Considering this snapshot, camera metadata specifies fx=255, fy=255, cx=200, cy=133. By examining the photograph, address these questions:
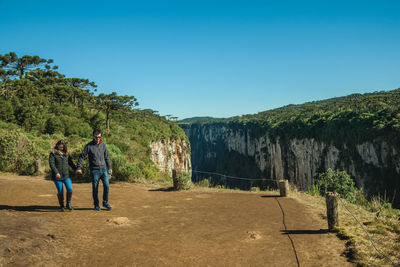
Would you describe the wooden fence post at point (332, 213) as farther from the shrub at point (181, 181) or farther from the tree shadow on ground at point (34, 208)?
the tree shadow on ground at point (34, 208)

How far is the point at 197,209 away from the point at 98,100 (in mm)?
28856

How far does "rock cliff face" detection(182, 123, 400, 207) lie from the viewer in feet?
116

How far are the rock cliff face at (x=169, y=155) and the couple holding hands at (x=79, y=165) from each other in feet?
92.6

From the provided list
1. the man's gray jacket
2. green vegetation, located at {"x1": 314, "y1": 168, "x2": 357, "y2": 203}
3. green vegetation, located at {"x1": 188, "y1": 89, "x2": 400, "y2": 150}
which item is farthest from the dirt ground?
green vegetation, located at {"x1": 188, "y1": 89, "x2": 400, "y2": 150}

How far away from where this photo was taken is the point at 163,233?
17.3ft

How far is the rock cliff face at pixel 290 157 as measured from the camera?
3522 centimetres

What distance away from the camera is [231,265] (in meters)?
3.97

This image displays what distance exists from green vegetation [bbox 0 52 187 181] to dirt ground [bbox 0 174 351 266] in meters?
4.83

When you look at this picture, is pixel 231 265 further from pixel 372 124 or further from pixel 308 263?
pixel 372 124

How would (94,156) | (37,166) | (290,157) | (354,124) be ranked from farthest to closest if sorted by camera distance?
(290,157)
(354,124)
(37,166)
(94,156)

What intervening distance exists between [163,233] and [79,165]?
276 centimetres

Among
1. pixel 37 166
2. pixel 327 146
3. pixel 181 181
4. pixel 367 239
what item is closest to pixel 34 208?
pixel 181 181

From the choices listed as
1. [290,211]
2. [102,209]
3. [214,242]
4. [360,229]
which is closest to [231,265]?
[214,242]

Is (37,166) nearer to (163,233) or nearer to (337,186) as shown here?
(163,233)
